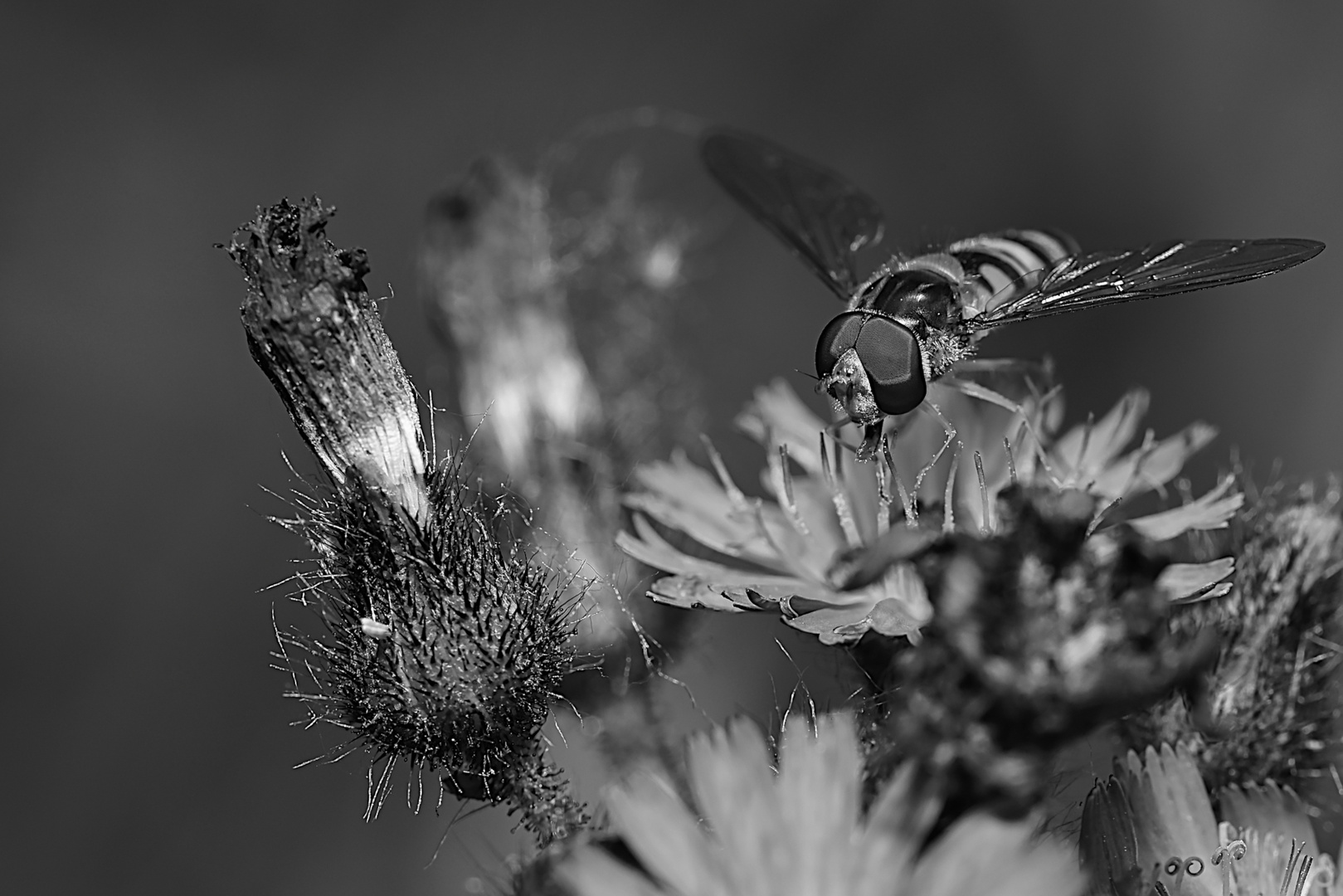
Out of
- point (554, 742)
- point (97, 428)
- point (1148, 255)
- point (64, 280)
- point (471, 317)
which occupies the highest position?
point (64, 280)

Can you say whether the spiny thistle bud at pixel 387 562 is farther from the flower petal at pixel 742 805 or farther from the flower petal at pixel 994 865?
the flower petal at pixel 994 865

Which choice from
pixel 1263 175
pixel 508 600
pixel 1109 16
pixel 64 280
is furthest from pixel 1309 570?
pixel 64 280

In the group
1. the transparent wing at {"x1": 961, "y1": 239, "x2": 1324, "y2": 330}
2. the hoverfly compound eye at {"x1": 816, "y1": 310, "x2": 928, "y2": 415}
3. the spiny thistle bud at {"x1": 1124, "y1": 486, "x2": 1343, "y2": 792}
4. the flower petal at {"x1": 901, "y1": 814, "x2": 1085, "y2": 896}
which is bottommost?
the spiny thistle bud at {"x1": 1124, "y1": 486, "x2": 1343, "y2": 792}

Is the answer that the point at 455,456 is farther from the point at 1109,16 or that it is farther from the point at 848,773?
the point at 1109,16

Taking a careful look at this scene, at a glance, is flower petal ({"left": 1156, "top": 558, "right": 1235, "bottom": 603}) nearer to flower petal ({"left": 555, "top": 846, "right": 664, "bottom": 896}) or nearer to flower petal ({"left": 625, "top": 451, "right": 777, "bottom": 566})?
flower petal ({"left": 625, "top": 451, "right": 777, "bottom": 566})

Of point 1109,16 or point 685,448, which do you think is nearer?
point 685,448

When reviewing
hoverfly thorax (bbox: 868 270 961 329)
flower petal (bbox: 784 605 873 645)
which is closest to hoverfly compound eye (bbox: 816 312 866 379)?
hoverfly thorax (bbox: 868 270 961 329)
